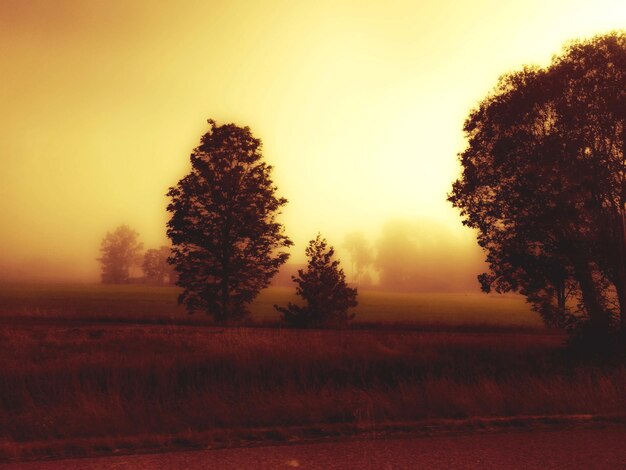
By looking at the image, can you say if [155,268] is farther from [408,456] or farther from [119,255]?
[408,456]

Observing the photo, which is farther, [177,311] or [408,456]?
[177,311]

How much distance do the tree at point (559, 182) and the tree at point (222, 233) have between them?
12937 millimetres

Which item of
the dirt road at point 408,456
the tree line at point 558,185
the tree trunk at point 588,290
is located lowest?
the dirt road at point 408,456

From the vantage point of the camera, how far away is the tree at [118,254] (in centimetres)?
12462

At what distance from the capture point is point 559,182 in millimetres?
16500

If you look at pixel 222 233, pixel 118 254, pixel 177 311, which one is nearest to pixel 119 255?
pixel 118 254

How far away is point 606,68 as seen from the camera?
1686cm

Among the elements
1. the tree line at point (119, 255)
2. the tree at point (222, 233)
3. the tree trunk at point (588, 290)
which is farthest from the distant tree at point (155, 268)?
the tree trunk at point (588, 290)

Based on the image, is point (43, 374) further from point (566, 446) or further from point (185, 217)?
point (185, 217)

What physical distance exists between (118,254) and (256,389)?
125m

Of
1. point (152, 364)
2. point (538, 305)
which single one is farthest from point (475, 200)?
point (152, 364)

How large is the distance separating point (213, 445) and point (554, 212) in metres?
14.4

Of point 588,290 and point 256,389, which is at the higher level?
point 588,290

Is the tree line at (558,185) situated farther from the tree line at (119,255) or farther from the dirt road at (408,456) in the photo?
the tree line at (119,255)
